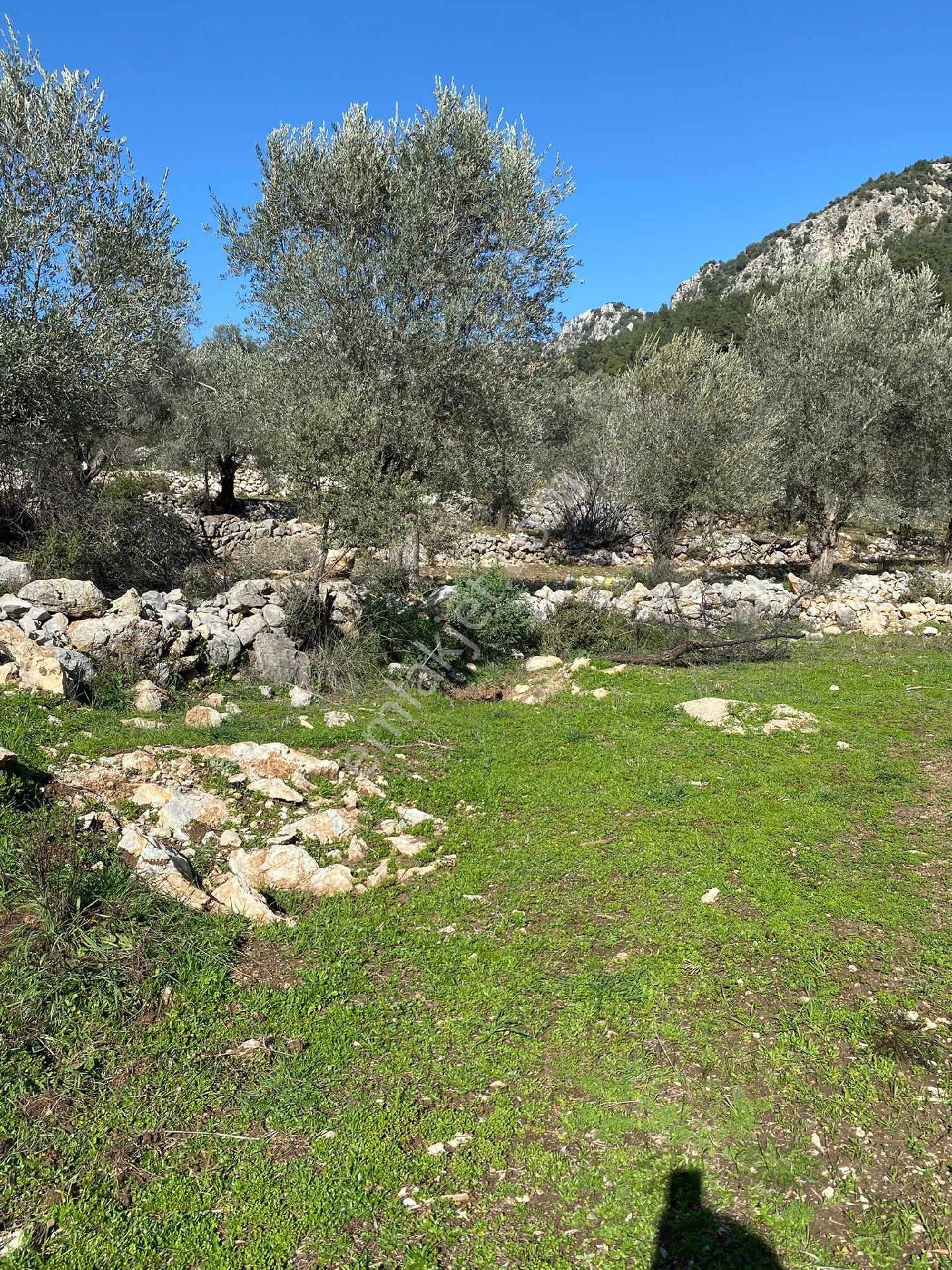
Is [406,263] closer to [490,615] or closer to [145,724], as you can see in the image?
[490,615]

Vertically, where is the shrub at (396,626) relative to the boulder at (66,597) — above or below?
below

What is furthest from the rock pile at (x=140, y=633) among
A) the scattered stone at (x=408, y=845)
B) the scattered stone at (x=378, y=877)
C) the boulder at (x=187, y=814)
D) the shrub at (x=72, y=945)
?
the scattered stone at (x=378, y=877)

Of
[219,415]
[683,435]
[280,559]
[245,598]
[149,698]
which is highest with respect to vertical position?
[219,415]

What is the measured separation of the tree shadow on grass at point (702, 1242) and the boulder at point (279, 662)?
319 inches

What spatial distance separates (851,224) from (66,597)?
296 feet

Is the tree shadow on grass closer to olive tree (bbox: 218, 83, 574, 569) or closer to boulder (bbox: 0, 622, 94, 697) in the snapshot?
boulder (bbox: 0, 622, 94, 697)

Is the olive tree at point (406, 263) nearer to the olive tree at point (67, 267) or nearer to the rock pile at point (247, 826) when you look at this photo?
the olive tree at point (67, 267)

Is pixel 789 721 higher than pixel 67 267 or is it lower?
lower

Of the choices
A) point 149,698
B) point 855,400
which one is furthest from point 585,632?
point 855,400

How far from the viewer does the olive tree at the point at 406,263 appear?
13.9 meters

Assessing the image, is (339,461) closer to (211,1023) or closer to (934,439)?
(211,1023)

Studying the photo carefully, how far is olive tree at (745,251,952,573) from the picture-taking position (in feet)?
62.1

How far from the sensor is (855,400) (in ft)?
61.6

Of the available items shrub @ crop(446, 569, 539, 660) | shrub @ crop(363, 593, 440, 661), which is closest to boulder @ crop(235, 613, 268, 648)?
shrub @ crop(363, 593, 440, 661)
